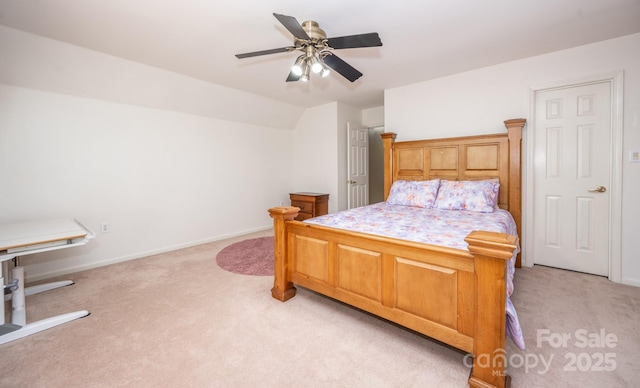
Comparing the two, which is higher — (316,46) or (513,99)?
(316,46)

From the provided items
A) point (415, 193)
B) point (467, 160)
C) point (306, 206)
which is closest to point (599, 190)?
point (467, 160)

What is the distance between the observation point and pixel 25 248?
73.8 inches

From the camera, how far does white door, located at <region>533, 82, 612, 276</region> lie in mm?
2762

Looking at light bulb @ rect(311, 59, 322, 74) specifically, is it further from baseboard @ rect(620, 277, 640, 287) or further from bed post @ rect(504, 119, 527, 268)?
baseboard @ rect(620, 277, 640, 287)

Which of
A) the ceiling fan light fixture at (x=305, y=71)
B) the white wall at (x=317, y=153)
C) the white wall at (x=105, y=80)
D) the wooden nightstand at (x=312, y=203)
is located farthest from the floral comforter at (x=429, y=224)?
the white wall at (x=105, y=80)

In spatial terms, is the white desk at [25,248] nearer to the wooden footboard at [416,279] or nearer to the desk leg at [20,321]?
the desk leg at [20,321]

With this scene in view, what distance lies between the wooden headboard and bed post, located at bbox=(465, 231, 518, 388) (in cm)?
217

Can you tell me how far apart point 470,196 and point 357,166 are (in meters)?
2.50

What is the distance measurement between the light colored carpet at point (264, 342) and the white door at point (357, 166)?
2.85 metres

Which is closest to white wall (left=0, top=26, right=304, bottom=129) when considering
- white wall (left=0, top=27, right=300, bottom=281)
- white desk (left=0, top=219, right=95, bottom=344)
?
white wall (left=0, top=27, right=300, bottom=281)

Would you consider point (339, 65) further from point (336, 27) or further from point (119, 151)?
point (119, 151)

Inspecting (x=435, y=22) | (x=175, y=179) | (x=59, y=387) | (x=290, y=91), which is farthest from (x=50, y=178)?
(x=435, y=22)

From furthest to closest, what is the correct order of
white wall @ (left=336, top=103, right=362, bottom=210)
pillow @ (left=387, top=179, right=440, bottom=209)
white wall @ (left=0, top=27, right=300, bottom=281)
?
1. white wall @ (left=336, top=103, right=362, bottom=210)
2. pillow @ (left=387, top=179, right=440, bottom=209)
3. white wall @ (left=0, top=27, right=300, bottom=281)

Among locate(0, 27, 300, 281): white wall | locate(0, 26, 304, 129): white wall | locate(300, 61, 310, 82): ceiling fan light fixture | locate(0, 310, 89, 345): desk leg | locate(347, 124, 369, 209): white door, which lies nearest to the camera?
locate(0, 310, 89, 345): desk leg
